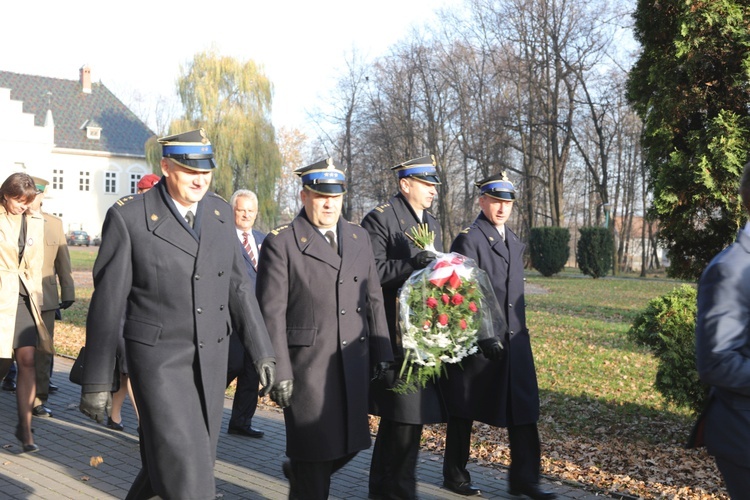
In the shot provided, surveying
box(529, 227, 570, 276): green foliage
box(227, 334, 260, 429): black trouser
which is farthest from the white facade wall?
box(227, 334, 260, 429): black trouser

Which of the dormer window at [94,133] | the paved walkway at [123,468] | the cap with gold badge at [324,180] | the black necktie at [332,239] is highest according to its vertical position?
the dormer window at [94,133]

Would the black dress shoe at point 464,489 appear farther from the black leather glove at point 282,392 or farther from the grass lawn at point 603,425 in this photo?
the black leather glove at point 282,392

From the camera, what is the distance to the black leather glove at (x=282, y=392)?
4660 millimetres

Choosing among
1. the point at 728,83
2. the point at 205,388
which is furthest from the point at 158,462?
the point at 728,83

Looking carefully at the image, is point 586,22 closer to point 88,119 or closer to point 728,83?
point 728,83

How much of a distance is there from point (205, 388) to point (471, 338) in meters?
1.96

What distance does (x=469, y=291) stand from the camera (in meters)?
5.47

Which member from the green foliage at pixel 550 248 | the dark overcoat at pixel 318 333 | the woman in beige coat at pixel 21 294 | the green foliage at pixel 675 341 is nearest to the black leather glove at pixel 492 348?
the dark overcoat at pixel 318 333

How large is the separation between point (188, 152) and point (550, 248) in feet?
119

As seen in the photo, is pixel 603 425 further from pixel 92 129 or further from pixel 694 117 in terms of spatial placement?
pixel 92 129

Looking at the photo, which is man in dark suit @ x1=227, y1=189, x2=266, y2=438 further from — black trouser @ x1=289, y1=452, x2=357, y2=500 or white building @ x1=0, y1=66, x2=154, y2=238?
white building @ x1=0, y1=66, x2=154, y2=238

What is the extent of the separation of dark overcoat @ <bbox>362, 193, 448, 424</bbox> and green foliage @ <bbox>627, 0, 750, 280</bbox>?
254cm

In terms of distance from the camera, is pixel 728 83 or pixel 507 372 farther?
pixel 728 83

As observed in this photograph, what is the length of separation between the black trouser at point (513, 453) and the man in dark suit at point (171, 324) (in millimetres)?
1975
